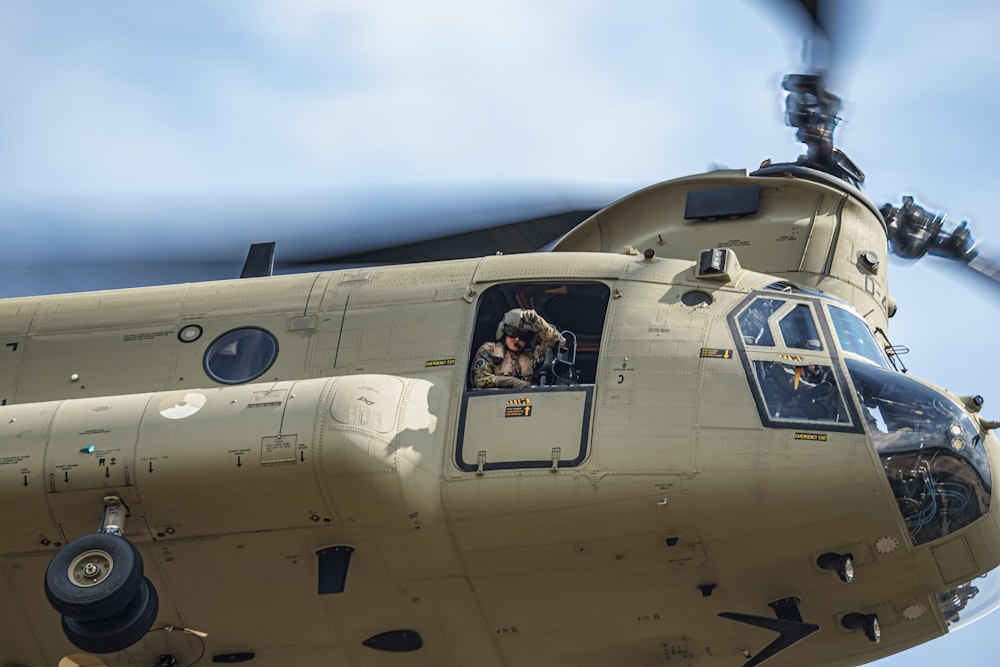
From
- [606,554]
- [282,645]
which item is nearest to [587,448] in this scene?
[606,554]

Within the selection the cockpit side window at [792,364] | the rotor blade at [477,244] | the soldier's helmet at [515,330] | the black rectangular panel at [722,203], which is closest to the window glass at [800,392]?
the cockpit side window at [792,364]

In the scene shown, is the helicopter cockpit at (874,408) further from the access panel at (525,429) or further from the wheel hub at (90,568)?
the wheel hub at (90,568)

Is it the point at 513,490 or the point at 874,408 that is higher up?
the point at 874,408

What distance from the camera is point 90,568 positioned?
8.86m

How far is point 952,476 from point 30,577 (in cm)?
663

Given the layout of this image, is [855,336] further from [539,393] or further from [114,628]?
[114,628]

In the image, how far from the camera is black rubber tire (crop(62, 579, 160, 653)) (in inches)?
348

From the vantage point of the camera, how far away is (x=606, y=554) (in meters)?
9.27

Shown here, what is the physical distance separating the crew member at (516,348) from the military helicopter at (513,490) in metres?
0.15

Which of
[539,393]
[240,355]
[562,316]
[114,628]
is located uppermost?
[562,316]

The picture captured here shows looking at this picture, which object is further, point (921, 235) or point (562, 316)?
point (921, 235)

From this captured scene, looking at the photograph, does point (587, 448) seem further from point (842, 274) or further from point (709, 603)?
point (842, 274)

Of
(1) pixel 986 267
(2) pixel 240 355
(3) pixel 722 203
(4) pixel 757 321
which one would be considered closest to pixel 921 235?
(1) pixel 986 267

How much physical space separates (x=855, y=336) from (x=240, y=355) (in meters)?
4.72
